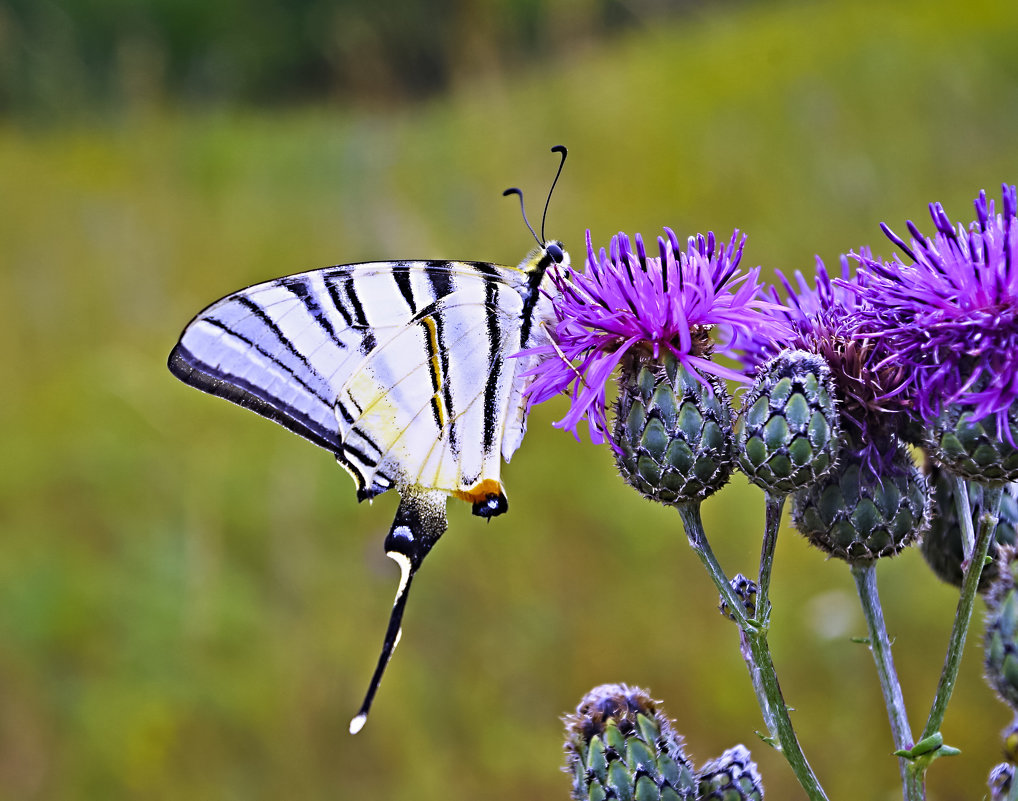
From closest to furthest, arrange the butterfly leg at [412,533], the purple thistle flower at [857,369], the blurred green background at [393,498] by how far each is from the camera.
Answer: the purple thistle flower at [857,369] < the butterfly leg at [412,533] < the blurred green background at [393,498]

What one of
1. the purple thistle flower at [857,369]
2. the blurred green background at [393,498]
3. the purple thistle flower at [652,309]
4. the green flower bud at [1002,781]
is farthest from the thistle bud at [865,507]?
the blurred green background at [393,498]

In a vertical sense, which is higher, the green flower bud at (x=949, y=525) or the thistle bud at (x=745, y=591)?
the green flower bud at (x=949, y=525)

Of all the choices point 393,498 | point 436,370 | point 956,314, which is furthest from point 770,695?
point 393,498

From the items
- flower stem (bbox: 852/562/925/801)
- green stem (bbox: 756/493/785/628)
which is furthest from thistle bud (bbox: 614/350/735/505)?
flower stem (bbox: 852/562/925/801)

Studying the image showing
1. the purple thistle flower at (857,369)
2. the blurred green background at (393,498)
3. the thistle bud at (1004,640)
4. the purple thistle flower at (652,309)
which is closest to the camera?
the thistle bud at (1004,640)

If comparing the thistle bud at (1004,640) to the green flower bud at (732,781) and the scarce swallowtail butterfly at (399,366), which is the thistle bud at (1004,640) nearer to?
the green flower bud at (732,781)
